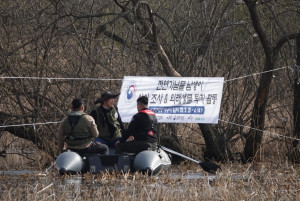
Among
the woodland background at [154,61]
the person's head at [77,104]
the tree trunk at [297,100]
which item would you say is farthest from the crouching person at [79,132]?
the tree trunk at [297,100]

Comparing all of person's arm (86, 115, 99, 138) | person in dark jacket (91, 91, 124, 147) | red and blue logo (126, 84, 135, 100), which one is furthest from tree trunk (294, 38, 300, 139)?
person's arm (86, 115, 99, 138)

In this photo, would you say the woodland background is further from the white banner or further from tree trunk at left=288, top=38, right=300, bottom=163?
the white banner

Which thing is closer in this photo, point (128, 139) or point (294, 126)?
point (128, 139)

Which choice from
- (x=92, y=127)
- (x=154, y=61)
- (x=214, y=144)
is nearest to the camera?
(x=92, y=127)

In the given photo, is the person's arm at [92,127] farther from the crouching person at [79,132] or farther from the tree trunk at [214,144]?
the tree trunk at [214,144]

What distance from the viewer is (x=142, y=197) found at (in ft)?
35.4

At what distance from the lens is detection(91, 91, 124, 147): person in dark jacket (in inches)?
630

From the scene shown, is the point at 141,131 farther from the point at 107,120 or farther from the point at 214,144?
the point at 214,144

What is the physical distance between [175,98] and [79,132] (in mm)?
3156

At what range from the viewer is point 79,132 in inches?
595

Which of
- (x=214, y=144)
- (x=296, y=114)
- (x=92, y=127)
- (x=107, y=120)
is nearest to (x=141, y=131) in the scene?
(x=92, y=127)

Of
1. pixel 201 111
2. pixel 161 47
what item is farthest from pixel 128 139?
pixel 161 47

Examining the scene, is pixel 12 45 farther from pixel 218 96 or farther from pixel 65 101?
pixel 218 96

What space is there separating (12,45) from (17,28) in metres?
0.41
